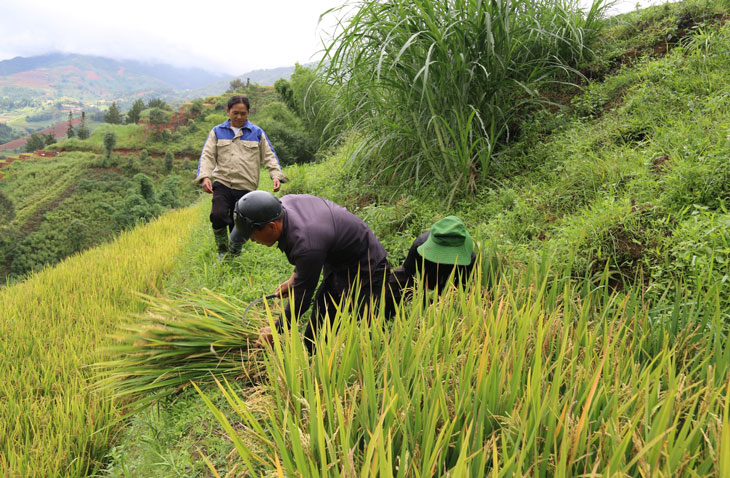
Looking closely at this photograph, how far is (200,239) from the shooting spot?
4.93 metres

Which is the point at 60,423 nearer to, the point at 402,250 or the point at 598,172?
the point at 402,250

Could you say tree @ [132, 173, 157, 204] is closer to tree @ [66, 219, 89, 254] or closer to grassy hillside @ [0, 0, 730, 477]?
tree @ [66, 219, 89, 254]

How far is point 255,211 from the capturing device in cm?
169

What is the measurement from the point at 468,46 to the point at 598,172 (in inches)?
60.6

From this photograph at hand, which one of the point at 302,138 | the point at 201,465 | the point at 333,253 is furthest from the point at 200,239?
the point at 302,138

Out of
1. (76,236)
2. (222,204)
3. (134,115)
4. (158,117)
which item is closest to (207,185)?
(222,204)

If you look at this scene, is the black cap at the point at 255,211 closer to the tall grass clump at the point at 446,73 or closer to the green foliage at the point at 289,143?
the tall grass clump at the point at 446,73

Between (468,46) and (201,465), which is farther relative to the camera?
(468,46)

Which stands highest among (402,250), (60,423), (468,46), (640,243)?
(468,46)

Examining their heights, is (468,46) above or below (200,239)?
above

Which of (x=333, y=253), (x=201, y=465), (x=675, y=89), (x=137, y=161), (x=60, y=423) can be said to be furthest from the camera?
→ (x=137, y=161)

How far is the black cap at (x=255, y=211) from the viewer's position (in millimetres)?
1685

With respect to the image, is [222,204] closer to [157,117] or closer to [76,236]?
[76,236]

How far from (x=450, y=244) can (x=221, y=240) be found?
8.66 ft
